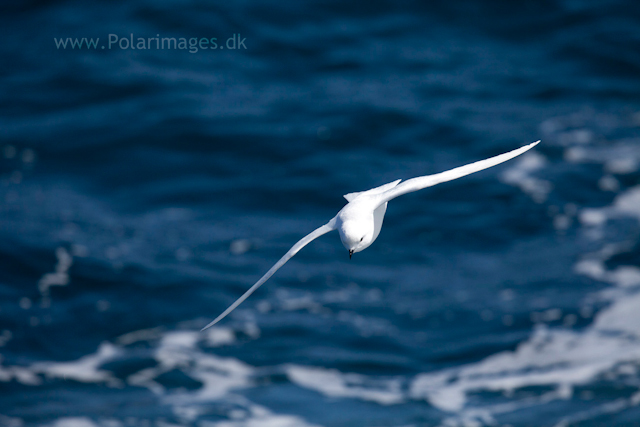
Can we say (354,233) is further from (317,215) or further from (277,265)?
(317,215)

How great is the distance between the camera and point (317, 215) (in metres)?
14.1

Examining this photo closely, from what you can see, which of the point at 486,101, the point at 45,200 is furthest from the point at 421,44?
the point at 45,200

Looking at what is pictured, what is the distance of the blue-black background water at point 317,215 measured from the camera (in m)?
12.0

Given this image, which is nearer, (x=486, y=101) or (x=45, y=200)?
(x=45, y=200)

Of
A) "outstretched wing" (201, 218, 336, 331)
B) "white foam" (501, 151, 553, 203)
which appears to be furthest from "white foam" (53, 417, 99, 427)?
"white foam" (501, 151, 553, 203)

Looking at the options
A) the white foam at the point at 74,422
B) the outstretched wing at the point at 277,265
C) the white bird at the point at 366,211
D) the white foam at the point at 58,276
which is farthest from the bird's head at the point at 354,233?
the white foam at the point at 58,276

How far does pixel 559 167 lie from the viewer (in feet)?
49.2

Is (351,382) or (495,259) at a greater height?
(495,259)

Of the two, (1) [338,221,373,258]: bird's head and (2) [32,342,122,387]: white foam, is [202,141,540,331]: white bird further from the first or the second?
(2) [32,342,122,387]: white foam

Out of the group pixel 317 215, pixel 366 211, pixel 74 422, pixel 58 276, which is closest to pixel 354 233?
pixel 366 211

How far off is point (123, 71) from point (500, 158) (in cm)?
1251

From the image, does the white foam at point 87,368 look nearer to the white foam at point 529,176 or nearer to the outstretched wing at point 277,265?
the outstretched wing at point 277,265

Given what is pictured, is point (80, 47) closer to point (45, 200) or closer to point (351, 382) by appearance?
point (45, 200)

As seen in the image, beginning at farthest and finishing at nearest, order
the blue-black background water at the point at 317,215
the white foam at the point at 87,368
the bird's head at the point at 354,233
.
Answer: the white foam at the point at 87,368
the blue-black background water at the point at 317,215
the bird's head at the point at 354,233
